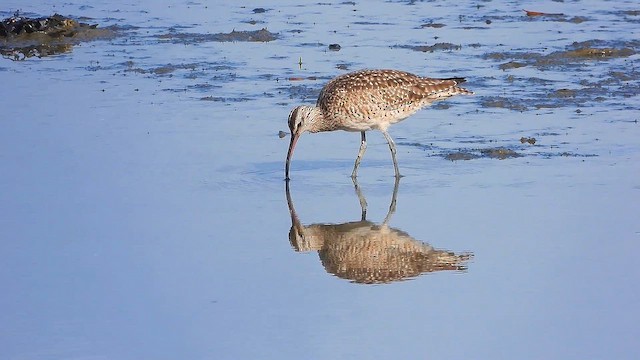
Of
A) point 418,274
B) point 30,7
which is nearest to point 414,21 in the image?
point 30,7

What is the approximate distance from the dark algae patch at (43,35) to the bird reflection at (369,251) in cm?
667

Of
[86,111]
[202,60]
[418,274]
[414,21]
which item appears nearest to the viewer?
[418,274]

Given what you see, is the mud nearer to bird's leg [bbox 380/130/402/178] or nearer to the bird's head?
bird's leg [bbox 380/130/402/178]

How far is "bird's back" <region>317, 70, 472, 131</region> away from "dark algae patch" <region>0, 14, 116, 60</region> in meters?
5.16

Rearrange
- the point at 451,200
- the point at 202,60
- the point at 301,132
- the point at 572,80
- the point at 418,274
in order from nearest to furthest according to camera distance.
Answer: the point at 418,274 < the point at 451,200 < the point at 301,132 < the point at 572,80 < the point at 202,60

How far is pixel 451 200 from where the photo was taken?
10242 mm

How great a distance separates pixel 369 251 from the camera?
9.30 metres

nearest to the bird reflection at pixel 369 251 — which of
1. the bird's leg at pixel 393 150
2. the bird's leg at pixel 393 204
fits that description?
the bird's leg at pixel 393 204

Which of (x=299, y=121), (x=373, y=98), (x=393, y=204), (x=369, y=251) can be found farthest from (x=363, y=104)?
(x=369, y=251)

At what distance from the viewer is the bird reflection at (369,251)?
8766 millimetres

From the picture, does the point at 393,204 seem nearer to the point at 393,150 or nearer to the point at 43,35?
the point at 393,150

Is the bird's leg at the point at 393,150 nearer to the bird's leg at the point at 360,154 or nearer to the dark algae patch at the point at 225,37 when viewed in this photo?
the bird's leg at the point at 360,154

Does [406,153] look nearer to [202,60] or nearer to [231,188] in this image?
[231,188]

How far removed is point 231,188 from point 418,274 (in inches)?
92.0
